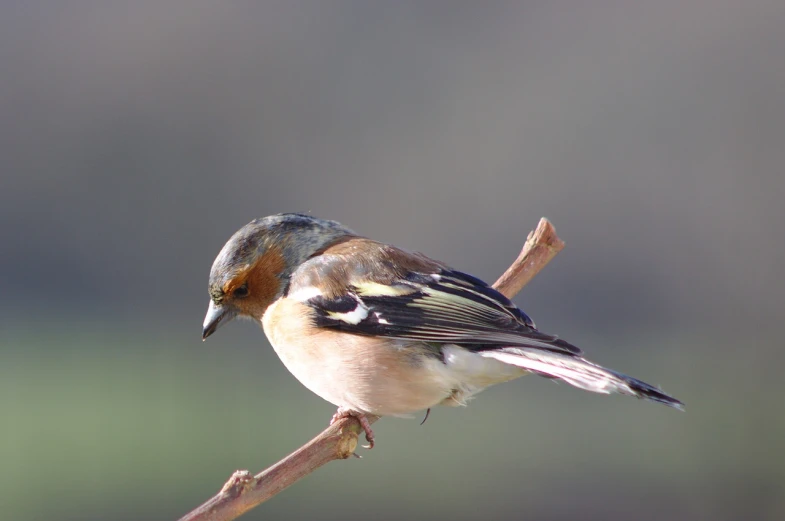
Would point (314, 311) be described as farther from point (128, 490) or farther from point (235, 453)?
point (128, 490)

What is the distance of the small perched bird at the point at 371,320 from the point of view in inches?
107

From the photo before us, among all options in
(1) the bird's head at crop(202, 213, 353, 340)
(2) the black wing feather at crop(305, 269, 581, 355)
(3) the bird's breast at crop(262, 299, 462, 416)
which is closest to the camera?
(2) the black wing feather at crop(305, 269, 581, 355)

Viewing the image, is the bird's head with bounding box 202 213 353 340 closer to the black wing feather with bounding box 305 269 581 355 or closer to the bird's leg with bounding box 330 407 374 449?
the black wing feather with bounding box 305 269 581 355

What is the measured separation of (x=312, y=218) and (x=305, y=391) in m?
7.89

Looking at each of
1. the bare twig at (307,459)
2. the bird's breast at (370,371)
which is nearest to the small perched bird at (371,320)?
the bird's breast at (370,371)

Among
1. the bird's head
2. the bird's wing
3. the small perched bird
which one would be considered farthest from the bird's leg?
the bird's head

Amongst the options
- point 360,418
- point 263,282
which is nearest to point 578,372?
point 360,418

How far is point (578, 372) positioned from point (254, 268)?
1271 millimetres

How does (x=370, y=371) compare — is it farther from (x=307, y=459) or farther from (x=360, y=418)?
(x=307, y=459)

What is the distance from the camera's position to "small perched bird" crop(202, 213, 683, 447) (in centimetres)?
272

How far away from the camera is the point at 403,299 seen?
2.89m

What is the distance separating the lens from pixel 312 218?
3346 mm

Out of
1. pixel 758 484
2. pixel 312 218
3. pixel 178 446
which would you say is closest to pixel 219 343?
pixel 178 446

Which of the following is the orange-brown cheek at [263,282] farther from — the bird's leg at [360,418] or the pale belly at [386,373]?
the bird's leg at [360,418]
